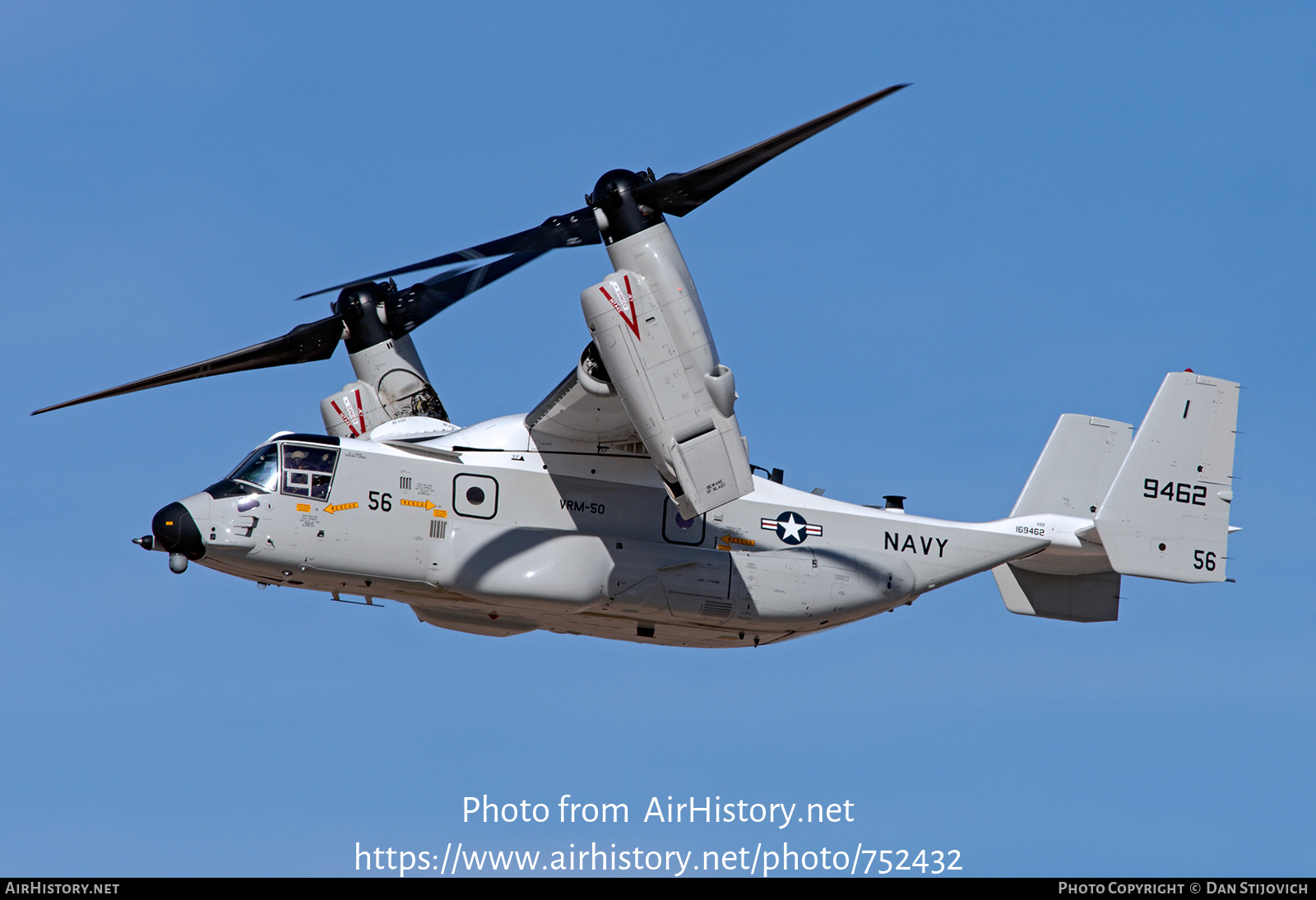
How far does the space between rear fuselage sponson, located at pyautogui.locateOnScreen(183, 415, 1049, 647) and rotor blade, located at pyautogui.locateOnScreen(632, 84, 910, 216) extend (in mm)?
3504

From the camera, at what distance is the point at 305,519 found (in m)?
18.5

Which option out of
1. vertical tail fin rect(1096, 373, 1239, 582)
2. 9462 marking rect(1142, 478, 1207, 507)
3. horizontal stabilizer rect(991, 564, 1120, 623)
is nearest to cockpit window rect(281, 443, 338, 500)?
horizontal stabilizer rect(991, 564, 1120, 623)

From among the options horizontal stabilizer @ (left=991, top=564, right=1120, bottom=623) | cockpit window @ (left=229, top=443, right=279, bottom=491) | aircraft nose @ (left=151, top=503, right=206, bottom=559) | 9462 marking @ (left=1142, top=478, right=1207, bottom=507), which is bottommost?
aircraft nose @ (left=151, top=503, right=206, bottom=559)

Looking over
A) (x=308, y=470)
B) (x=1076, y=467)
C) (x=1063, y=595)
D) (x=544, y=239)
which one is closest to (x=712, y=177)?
(x=544, y=239)

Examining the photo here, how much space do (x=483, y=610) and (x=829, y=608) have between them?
4.35 meters

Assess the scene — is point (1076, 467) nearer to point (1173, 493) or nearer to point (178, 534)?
point (1173, 493)

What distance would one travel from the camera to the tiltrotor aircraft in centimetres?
1728

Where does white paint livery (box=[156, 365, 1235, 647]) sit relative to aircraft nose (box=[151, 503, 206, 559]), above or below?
above

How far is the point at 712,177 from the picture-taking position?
1781cm

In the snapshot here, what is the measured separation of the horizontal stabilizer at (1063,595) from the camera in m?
22.4

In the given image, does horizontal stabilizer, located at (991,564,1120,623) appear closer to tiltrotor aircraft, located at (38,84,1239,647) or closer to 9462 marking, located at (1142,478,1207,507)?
tiltrotor aircraft, located at (38,84,1239,647)

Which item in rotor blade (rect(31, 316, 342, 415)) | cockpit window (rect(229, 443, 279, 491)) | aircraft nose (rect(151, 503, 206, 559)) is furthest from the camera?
rotor blade (rect(31, 316, 342, 415))

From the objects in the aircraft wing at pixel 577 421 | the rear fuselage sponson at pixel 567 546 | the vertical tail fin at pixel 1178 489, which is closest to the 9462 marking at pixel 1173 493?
the vertical tail fin at pixel 1178 489

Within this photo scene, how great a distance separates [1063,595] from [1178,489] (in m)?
2.19
